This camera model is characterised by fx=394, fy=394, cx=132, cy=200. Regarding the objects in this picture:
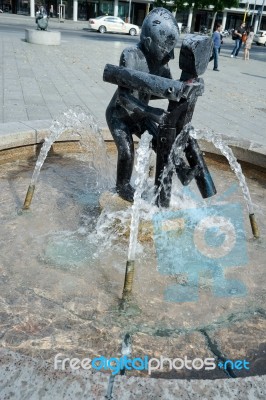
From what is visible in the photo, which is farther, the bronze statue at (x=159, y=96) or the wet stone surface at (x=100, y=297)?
the bronze statue at (x=159, y=96)

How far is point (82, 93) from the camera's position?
26.8 feet

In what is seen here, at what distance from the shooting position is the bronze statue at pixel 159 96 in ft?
8.50

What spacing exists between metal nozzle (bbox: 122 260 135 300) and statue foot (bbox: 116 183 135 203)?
861 millimetres

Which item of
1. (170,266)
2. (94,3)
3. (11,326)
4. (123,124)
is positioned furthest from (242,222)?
(94,3)

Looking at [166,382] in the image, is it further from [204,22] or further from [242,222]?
[204,22]

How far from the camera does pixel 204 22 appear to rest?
49000mm

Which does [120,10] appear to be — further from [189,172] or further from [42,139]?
[189,172]

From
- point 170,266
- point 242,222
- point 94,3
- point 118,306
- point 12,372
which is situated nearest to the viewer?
point 12,372

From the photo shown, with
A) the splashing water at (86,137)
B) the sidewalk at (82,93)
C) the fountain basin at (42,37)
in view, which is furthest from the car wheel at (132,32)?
the splashing water at (86,137)

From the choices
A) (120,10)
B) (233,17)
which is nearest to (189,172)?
(120,10)

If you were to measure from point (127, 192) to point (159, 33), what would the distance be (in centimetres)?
123

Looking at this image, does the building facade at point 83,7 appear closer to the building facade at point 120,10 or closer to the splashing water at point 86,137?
the building facade at point 120,10

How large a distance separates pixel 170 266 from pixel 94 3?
46.7 metres

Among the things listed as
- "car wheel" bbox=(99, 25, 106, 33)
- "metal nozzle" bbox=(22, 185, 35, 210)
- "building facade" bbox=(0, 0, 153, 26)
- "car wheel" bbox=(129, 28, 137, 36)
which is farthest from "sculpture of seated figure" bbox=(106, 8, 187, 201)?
"building facade" bbox=(0, 0, 153, 26)
